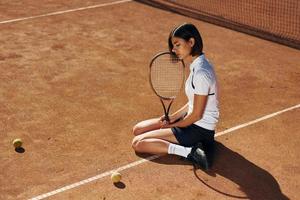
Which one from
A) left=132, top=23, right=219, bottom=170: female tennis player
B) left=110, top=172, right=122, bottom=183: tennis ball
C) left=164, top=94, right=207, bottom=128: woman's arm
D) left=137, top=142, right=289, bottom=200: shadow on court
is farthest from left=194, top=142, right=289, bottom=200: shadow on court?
left=110, top=172, right=122, bottom=183: tennis ball

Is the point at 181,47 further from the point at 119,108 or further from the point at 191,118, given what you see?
the point at 119,108

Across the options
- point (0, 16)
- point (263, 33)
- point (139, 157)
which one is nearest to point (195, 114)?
point (139, 157)

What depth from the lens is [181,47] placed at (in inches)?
273

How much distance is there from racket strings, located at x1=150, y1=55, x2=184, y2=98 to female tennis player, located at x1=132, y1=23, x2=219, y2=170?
1.60 feet

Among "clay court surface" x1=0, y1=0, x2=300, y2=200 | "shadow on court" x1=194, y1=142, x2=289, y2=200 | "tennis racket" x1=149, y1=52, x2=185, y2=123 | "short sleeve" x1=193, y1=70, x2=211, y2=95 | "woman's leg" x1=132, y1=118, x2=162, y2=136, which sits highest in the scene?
"short sleeve" x1=193, y1=70, x2=211, y2=95

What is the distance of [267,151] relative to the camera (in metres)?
7.81

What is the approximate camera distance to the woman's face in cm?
687

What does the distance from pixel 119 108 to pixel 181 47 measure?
8.19 ft

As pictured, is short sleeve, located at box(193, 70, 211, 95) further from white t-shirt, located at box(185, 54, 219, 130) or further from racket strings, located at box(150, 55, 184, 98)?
racket strings, located at box(150, 55, 184, 98)

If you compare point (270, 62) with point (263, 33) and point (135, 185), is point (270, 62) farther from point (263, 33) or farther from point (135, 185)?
point (135, 185)

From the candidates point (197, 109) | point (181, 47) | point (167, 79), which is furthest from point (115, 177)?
point (167, 79)

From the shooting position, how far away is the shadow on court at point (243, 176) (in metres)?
6.85

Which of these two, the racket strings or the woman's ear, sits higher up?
the woman's ear

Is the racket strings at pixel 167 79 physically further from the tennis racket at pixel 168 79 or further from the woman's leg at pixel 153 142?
the woman's leg at pixel 153 142
